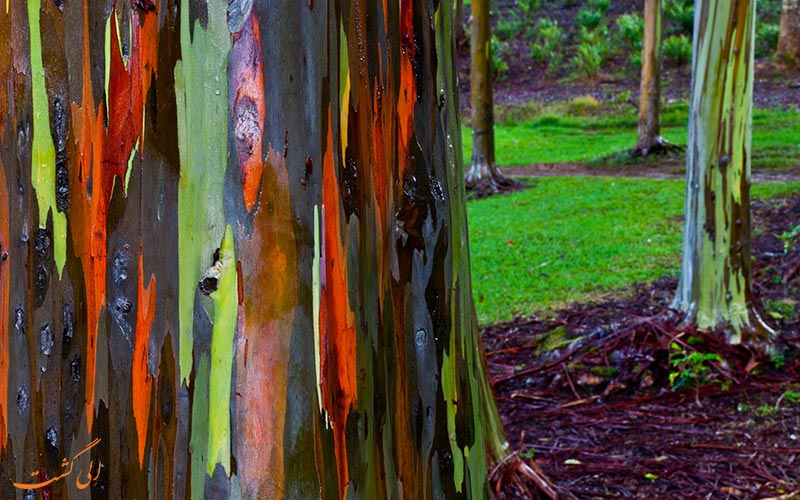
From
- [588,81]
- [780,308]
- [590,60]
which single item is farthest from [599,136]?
[780,308]

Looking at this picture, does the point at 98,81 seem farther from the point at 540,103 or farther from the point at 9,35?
the point at 540,103

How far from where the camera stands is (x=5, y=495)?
1.81 m

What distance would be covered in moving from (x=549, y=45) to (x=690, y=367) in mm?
20035

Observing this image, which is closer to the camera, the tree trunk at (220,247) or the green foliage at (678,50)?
the tree trunk at (220,247)

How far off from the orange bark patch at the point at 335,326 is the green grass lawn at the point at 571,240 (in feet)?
17.4

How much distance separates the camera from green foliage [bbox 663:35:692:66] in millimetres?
21047

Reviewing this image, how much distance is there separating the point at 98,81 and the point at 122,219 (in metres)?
0.24

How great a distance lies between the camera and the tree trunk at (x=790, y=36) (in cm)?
1934

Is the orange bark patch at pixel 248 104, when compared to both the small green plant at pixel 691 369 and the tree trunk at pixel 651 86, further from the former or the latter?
the tree trunk at pixel 651 86

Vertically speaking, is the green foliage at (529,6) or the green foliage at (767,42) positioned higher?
the green foliage at (529,6)

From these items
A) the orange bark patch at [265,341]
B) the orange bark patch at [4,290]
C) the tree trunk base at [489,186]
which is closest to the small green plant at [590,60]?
the tree trunk base at [489,186]

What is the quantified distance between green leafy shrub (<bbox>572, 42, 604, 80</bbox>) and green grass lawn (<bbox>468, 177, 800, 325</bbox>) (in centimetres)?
903

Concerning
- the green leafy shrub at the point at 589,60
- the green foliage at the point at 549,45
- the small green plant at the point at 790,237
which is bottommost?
the small green plant at the point at 790,237

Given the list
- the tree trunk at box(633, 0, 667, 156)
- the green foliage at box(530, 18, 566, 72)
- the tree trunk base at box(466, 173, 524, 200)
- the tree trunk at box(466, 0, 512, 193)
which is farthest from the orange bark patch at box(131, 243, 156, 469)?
the green foliage at box(530, 18, 566, 72)
